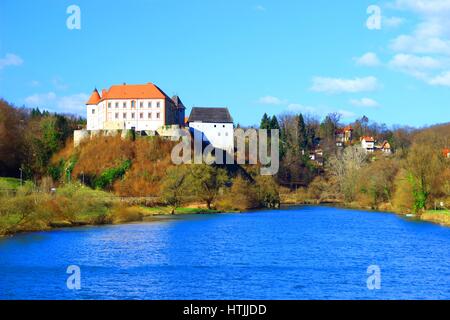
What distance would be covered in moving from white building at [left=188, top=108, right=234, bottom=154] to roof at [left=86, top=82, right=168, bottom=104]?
7104 mm

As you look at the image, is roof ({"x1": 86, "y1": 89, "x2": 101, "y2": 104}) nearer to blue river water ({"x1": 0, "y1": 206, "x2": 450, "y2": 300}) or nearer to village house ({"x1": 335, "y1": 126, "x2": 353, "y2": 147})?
blue river water ({"x1": 0, "y1": 206, "x2": 450, "y2": 300})

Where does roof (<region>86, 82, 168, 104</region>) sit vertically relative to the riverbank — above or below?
above

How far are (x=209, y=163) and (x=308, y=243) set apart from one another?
38621mm

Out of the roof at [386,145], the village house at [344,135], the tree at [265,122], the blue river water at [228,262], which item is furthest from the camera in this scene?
the village house at [344,135]

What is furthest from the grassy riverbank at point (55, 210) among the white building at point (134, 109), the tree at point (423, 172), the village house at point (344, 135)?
the village house at point (344, 135)

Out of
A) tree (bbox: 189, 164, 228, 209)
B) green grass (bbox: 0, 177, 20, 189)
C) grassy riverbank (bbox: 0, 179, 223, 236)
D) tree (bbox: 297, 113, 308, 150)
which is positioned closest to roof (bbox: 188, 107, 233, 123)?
tree (bbox: 189, 164, 228, 209)

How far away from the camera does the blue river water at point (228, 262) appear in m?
23.3

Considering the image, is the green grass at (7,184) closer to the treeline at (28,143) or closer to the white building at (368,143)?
the treeline at (28,143)

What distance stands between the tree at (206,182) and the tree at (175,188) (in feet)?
2.93

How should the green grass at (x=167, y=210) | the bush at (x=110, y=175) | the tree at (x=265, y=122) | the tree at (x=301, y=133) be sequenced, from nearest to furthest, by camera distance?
the green grass at (x=167, y=210) < the bush at (x=110, y=175) < the tree at (x=265, y=122) < the tree at (x=301, y=133)

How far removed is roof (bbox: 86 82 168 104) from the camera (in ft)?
272

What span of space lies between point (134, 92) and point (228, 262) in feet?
186

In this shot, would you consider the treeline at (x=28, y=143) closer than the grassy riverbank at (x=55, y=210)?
No
